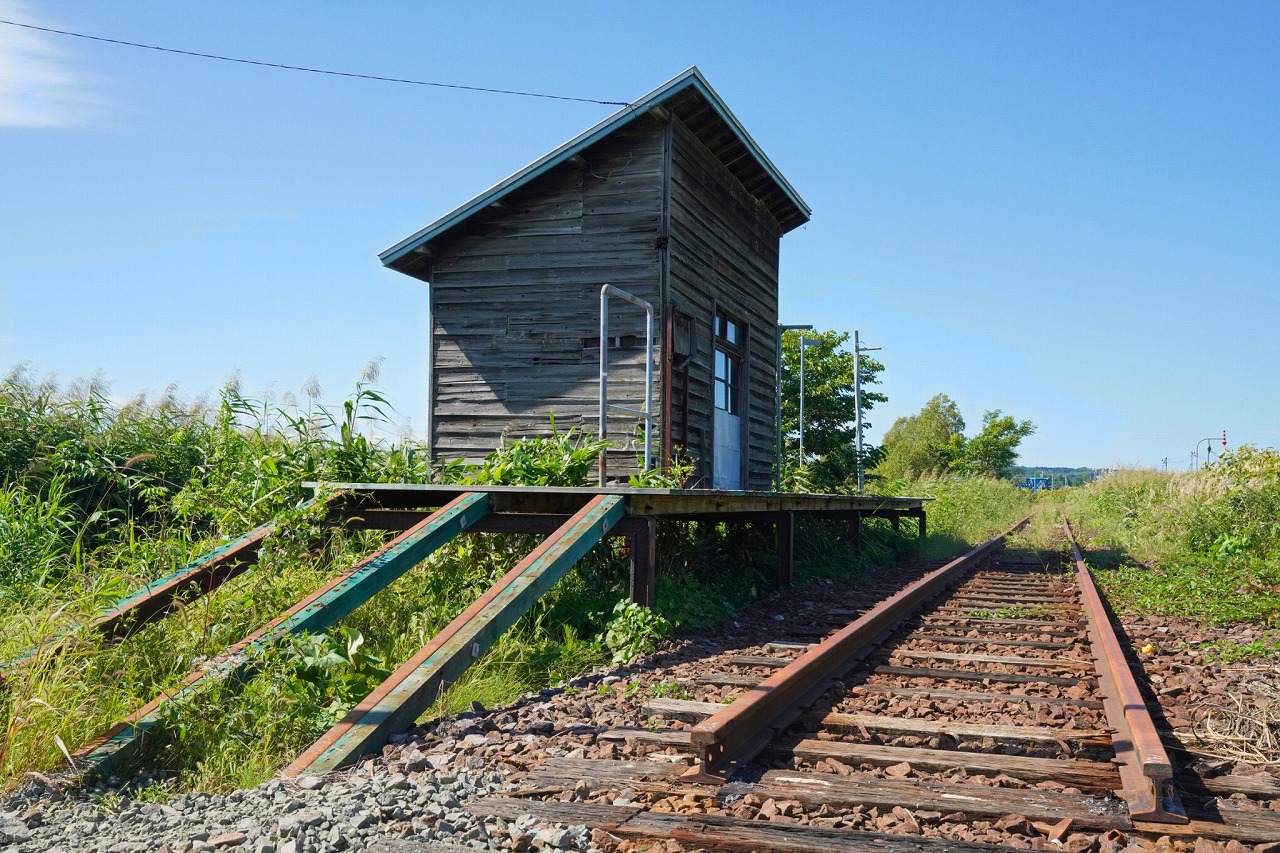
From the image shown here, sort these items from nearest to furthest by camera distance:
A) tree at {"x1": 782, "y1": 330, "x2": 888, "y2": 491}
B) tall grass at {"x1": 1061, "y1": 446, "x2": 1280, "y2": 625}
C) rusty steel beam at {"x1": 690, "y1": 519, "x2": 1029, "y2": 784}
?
rusty steel beam at {"x1": 690, "y1": 519, "x2": 1029, "y2": 784}
tall grass at {"x1": 1061, "y1": 446, "x2": 1280, "y2": 625}
tree at {"x1": 782, "y1": 330, "x2": 888, "y2": 491}

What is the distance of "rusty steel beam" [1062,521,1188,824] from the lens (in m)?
2.95

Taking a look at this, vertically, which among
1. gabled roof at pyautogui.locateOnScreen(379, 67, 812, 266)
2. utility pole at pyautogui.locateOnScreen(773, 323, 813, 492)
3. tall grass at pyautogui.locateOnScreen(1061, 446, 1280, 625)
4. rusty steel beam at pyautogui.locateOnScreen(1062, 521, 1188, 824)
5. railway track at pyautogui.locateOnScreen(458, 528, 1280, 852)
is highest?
gabled roof at pyautogui.locateOnScreen(379, 67, 812, 266)

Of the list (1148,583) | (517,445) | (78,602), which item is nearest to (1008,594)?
(1148,583)

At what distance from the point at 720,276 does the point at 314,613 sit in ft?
33.1

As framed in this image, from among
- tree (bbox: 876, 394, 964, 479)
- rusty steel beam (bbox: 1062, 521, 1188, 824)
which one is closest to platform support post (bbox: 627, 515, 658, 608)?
rusty steel beam (bbox: 1062, 521, 1188, 824)

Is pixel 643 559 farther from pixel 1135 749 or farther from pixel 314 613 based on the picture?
pixel 1135 749

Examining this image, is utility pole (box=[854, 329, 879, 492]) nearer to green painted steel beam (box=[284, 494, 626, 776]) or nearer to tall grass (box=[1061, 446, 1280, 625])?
tall grass (box=[1061, 446, 1280, 625])

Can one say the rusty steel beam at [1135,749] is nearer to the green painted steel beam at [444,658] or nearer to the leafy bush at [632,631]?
the leafy bush at [632,631]

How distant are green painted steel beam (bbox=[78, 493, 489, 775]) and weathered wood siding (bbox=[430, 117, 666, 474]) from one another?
560cm

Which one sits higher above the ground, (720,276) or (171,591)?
(720,276)

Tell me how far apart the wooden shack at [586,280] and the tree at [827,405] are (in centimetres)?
1245

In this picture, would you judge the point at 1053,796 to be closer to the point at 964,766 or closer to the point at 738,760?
the point at 964,766

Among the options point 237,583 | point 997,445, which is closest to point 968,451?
point 997,445

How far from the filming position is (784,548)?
31.7ft
